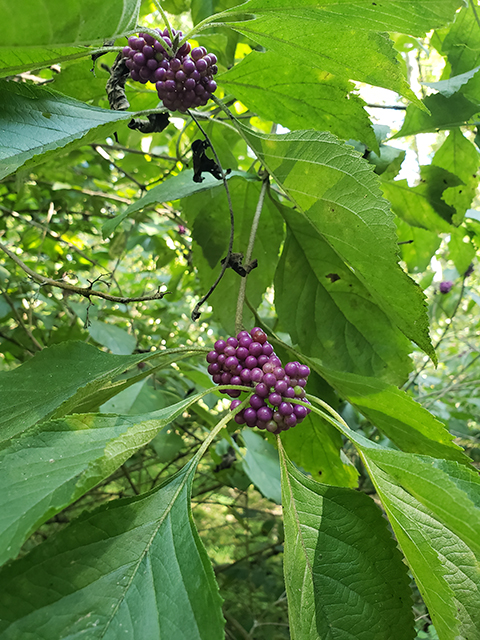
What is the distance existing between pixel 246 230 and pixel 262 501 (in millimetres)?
3180

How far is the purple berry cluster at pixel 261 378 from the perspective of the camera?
2.19 feet

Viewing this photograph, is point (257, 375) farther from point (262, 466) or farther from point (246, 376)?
point (262, 466)

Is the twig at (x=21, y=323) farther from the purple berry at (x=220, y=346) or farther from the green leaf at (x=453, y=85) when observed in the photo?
the green leaf at (x=453, y=85)

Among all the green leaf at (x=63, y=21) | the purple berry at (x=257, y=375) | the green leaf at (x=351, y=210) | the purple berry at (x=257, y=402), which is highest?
the green leaf at (x=63, y=21)

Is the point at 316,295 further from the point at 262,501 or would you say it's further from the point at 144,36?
the point at 262,501

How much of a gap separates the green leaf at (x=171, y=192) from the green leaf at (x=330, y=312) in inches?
7.4

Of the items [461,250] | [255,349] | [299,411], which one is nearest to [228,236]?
[255,349]

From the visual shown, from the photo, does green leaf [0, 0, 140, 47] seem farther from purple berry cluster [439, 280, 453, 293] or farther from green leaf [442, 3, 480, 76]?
purple berry cluster [439, 280, 453, 293]

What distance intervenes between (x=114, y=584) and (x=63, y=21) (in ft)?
2.00

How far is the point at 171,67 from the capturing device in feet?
2.46

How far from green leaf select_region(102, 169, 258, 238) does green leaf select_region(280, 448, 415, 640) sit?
561 millimetres

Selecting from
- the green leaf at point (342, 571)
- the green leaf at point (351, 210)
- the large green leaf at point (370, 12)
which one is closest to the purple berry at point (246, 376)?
the green leaf at point (342, 571)

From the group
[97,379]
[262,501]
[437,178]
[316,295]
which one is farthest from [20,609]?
[262,501]

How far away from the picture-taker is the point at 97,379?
624 millimetres
